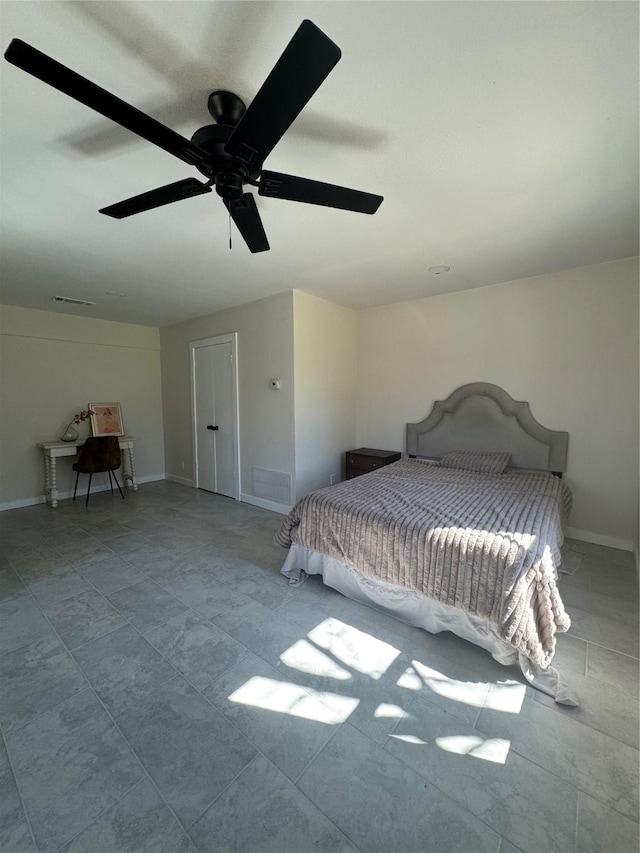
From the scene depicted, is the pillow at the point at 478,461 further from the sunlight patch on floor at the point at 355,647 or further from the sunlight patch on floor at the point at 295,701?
the sunlight patch on floor at the point at 295,701

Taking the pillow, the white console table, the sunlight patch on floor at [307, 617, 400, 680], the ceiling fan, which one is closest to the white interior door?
the white console table

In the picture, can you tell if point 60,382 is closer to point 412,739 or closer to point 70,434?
point 70,434

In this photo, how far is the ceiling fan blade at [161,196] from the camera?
1.39 meters

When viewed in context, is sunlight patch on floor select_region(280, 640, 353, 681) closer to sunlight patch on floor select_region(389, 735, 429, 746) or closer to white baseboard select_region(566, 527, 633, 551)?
sunlight patch on floor select_region(389, 735, 429, 746)

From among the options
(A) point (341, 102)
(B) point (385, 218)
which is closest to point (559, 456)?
(B) point (385, 218)

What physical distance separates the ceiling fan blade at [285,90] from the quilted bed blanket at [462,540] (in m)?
1.92

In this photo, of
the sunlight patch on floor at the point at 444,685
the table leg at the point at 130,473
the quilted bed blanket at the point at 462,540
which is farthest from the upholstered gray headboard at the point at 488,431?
the table leg at the point at 130,473

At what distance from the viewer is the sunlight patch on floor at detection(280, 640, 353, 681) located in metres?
1.73

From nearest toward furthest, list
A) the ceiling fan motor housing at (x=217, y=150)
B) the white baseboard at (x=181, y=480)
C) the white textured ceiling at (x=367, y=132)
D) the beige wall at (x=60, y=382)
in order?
Result: the white textured ceiling at (x=367, y=132) < the ceiling fan motor housing at (x=217, y=150) < the beige wall at (x=60, y=382) < the white baseboard at (x=181, y=480)

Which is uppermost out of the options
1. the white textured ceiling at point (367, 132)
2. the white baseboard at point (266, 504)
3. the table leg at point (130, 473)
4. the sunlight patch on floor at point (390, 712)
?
the white textured ceiling at point (367, 132)

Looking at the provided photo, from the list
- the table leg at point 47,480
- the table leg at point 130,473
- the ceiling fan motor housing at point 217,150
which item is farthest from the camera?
the table leg at point 130,473

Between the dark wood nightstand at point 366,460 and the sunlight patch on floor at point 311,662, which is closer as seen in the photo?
the sunlight patch on floor at point 311,662

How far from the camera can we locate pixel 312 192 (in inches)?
56.9

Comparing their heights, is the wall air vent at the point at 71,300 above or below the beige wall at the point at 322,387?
above
